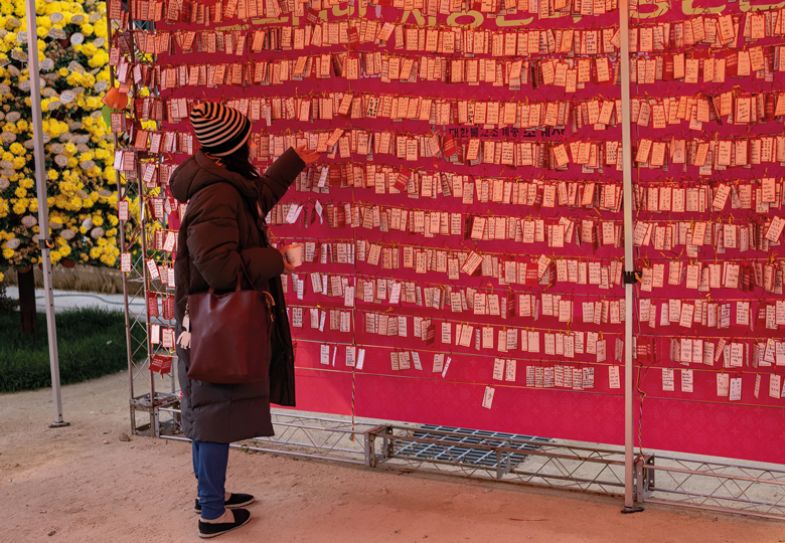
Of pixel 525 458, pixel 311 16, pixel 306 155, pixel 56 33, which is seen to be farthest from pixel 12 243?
pixel 525 458

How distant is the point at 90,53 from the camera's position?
8.21 meters

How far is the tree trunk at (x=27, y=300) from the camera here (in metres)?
8.39

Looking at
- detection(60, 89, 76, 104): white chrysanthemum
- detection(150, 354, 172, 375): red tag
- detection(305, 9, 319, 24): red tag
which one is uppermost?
detection(305, 9, 319, 24): red tag

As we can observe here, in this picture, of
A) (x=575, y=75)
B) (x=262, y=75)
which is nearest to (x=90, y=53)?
(x=262, y=75)

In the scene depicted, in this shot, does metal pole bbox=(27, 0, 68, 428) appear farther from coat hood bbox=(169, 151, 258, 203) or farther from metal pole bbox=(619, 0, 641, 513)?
metal pole bbox=(619, 0, 641, 513)

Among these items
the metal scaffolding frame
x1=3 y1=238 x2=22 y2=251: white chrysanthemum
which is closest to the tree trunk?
x1=3 y1=238 x2=22 y2=251: white chrysanthemum

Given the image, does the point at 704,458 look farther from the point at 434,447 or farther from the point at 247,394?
the point at 247,394

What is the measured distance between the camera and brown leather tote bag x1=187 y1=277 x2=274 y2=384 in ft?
12.9

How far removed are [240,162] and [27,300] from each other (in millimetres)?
5078

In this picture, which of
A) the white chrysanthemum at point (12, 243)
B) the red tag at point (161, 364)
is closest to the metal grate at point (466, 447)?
the red tag at point (161, 364)

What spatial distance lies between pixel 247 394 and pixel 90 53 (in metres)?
5.21

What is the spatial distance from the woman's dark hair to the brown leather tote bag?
532 mm

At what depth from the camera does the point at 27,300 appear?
27.8 ft

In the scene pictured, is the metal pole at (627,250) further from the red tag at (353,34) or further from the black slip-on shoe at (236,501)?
the black slip-on shoe at (236,501)
